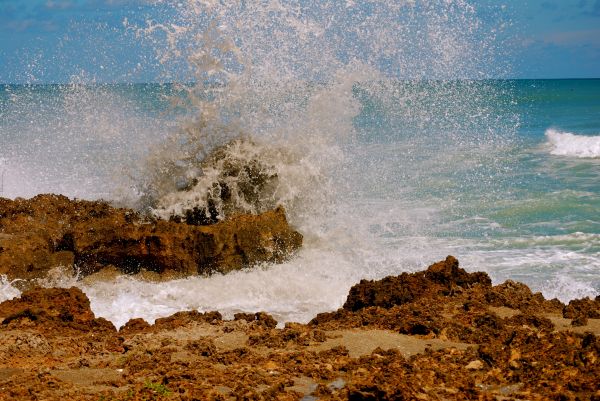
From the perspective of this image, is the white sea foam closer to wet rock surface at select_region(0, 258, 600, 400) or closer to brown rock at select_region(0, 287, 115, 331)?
wet rock surface at select_region(0, 258, 600, 400)

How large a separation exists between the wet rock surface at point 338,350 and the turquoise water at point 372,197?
3.92 feet

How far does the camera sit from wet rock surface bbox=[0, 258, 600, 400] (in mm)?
4359

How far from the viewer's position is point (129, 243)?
340 inches

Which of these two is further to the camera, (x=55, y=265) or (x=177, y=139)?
(x=177, y=139)

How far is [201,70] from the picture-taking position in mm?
10758

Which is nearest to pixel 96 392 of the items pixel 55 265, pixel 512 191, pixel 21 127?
pixel 55 265

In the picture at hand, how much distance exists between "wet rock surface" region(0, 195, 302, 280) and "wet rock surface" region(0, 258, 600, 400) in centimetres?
194

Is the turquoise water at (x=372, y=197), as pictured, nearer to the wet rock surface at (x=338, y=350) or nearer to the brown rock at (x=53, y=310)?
the brown rock at (x=53, y=310)

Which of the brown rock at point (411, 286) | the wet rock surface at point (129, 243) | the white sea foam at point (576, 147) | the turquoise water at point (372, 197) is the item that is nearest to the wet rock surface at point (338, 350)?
the brown rock at point (411, 286)

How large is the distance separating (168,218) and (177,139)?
1.52 meters

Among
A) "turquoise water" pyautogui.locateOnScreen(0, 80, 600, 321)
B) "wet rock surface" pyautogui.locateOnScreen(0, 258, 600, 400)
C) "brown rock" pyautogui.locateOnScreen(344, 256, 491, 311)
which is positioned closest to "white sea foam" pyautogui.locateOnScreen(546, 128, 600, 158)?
"turquoise water" pyautogui.locateOnScreen(0, 80, 600, 321)

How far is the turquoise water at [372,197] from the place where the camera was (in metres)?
8.48

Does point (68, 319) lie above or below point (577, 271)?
below

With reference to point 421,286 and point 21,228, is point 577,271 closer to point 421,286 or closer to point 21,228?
point 421,286
